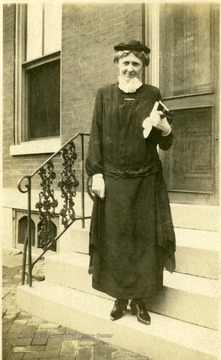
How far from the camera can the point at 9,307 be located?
342cm

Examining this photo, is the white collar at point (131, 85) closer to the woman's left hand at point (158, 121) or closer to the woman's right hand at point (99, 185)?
the woman's left hand at point (158, 121)

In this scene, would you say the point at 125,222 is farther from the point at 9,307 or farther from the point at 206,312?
the point at 9,307

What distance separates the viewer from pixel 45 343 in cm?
270

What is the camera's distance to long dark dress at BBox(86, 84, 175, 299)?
2.55 metres

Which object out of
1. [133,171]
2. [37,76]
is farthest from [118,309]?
[37,76]

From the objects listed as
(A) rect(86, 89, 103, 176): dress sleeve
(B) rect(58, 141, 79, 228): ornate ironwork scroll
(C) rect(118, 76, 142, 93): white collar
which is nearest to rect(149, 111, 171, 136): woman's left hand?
(C) rect(118, 76, 142, 93): white collar

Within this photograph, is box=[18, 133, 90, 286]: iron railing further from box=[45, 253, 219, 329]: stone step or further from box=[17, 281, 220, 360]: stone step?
box=[45, 253, 219, 329]: stone step

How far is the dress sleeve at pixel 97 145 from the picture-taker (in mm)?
2660

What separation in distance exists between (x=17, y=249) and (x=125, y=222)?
3370 millimetres

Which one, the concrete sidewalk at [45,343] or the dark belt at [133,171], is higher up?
the dark belt at [133,171]

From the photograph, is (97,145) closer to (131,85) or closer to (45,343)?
(131,85)

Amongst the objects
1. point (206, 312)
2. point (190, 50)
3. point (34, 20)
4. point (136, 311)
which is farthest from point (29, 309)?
point (34, 20)

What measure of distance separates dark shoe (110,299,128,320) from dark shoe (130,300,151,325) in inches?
2.4

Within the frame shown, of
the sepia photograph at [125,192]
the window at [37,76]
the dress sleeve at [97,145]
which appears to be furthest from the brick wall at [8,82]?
the dress sleeve at [97,145]
